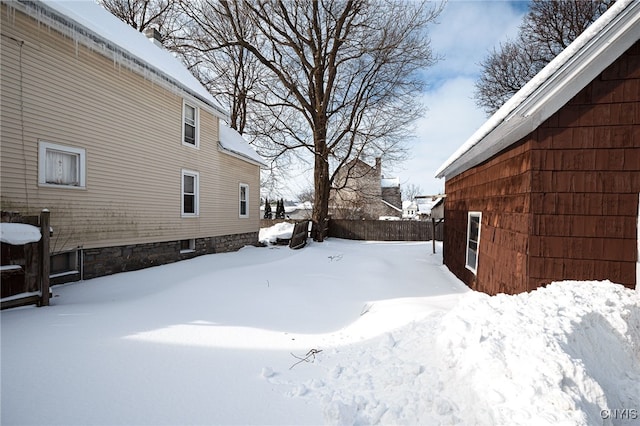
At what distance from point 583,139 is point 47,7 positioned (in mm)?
9386

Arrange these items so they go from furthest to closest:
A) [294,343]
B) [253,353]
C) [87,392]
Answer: [294,343] → [253,353] → [87,392]

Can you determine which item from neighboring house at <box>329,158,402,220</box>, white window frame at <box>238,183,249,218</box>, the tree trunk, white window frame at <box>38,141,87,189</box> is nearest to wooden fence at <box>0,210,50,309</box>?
white window frame at <box>38,141,87,189</box>

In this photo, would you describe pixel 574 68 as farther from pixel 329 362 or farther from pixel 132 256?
pixel 132 256

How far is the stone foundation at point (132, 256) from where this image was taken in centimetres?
662

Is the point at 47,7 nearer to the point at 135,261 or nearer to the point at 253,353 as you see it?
the point at 135,261

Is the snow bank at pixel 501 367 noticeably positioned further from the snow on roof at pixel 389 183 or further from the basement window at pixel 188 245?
the snow on roof at pixel 389 183

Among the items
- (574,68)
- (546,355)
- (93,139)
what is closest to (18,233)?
(93,139)

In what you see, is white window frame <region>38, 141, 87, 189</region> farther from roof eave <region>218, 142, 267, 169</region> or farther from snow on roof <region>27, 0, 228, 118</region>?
roof eave <region>218, 142, 267, 169</region>

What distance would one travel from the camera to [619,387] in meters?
2.77

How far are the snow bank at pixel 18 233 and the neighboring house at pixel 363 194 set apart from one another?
16.2 m

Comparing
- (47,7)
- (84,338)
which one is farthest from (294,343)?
(47,7)

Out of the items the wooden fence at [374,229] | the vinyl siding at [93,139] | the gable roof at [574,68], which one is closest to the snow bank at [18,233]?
the vinyl siding at [93,139]

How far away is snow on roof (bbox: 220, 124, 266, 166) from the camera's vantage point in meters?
12.1

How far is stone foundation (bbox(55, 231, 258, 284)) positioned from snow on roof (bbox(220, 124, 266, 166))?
12.2ft
